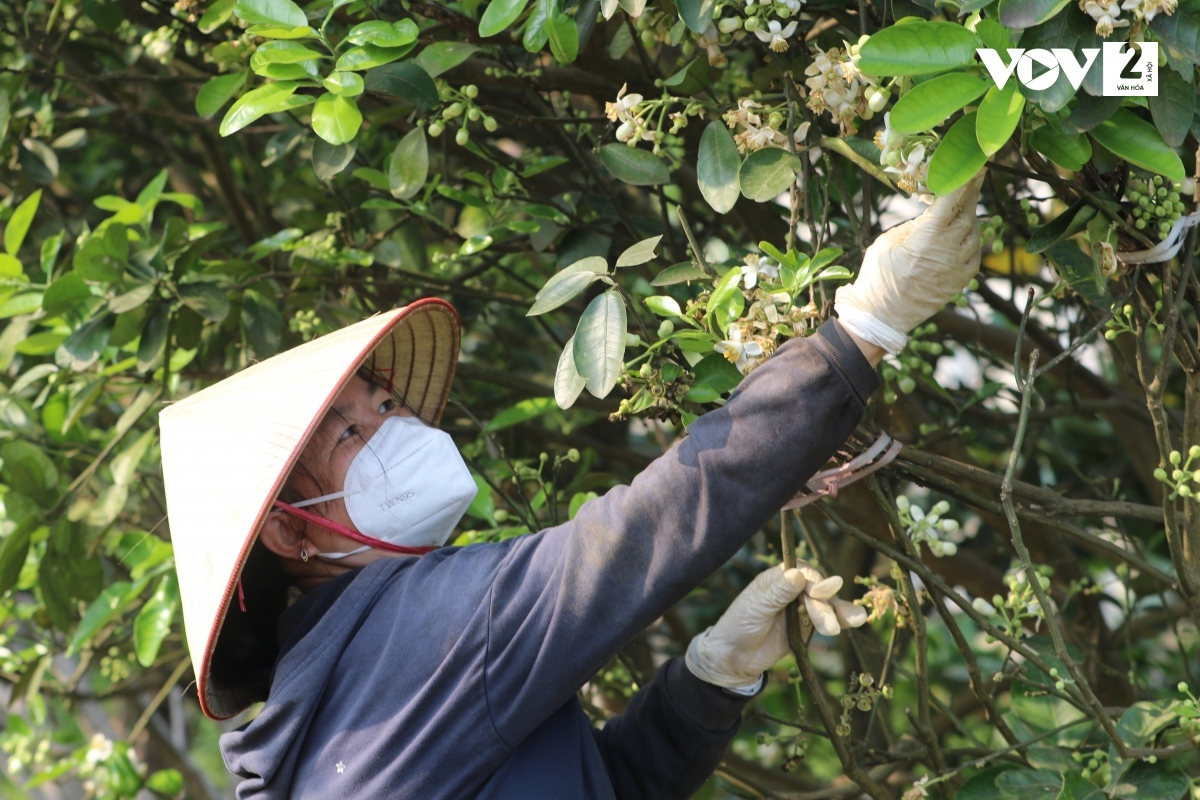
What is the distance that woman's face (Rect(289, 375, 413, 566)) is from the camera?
144 cm

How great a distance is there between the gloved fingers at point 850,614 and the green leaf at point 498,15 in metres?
0.72

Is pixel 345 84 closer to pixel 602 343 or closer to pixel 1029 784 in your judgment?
pixel 602 343

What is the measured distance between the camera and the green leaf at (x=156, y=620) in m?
1.93

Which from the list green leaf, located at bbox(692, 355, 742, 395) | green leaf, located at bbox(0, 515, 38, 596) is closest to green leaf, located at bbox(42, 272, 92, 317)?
green leaf, located at bbox(0, 515, 38, 596)

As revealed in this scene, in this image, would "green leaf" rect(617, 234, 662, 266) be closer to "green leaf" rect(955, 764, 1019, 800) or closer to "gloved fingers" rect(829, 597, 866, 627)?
"gloved fingers" rect(829, 597, 866, 627)

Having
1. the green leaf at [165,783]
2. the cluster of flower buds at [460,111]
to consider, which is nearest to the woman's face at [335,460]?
the cluster of flower buds at [460,111]

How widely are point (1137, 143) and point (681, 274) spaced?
1.50 feet

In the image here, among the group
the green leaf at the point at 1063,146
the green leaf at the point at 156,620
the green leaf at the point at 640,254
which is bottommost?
the green leaf at the point at 156,620

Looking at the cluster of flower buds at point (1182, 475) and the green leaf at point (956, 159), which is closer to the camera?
the green leaf at point (956, 159)

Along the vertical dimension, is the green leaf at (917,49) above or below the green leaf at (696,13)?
above

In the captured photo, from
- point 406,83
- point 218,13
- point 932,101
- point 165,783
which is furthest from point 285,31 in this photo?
point 165,783

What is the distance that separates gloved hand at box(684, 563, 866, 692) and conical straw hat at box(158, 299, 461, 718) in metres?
0.52

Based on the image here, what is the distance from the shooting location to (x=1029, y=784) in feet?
4.46

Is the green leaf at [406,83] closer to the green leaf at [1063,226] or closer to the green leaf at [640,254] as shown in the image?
the green leaf at [640,254]
